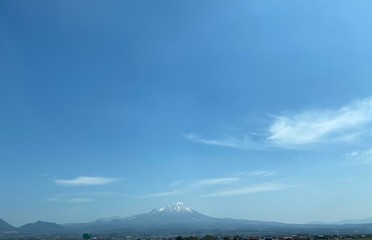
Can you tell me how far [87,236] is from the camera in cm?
2672

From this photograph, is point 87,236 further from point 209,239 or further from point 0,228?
point 0,228

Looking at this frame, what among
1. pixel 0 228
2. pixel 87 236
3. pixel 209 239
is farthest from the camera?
pixel 0 228

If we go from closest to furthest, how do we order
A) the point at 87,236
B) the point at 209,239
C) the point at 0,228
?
the point at 87,236
the point at 209,239
the point at 0,228

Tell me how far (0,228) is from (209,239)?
156 m

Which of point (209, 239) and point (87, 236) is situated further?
point (209, 239)

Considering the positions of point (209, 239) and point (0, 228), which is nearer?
point (209, 239)

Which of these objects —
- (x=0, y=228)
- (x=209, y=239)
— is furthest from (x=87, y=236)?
(x=0, y=228)

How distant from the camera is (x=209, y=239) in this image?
69000 mm

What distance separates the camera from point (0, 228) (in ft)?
642

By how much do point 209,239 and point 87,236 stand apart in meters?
44.9

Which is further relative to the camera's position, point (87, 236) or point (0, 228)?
point (0, 228)
